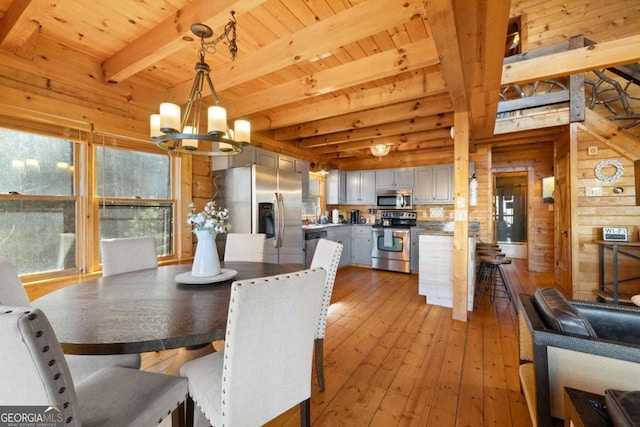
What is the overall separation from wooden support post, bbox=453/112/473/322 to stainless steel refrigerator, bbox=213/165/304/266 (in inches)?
81.6

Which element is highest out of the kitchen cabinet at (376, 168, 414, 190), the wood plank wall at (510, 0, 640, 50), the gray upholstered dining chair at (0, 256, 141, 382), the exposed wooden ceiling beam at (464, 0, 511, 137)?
the wood plank wall at (510, 0, 640, 50)

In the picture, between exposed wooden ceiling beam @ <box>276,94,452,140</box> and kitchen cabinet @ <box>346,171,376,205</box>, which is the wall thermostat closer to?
exposed wooden ceiling beam @ <box>276,94,452,140</box>

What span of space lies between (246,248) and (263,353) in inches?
69.9

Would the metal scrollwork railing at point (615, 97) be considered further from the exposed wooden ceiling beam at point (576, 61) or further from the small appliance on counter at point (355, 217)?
the small appliance on counter at point (355, 217)

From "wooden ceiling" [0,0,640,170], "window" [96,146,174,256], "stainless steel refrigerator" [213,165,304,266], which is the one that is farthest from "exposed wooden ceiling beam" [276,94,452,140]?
"window" [96,146,174,256]

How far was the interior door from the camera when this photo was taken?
161 inches

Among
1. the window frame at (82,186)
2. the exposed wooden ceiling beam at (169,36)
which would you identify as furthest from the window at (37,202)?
the exposed wooden ceiling beam at (169,36)

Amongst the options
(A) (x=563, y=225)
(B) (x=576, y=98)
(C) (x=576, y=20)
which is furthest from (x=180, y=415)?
(C) (x=576, y=20)

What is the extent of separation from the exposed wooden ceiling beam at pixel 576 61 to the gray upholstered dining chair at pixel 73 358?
3664mm

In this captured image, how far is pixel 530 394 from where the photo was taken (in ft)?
4.94

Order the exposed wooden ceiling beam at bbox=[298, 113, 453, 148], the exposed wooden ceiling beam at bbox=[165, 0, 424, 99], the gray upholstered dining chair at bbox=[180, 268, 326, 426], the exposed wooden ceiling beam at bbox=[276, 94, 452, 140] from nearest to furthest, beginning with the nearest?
the gray upholstered dining chair at bbox=[180, 268, 326, 426], the exposed wooden ceiling beam at bbox=[165, 0, 424, 99], the exposed wooden ceiling beam at bbox=[276, 94, 452, 140], the exposed wooden ceiling beam at bbox=[298, 113, 453, 148]

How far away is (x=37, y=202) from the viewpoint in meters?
2.30

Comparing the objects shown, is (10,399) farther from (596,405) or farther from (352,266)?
(352,266)

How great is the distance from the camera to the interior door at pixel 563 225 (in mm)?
4098
